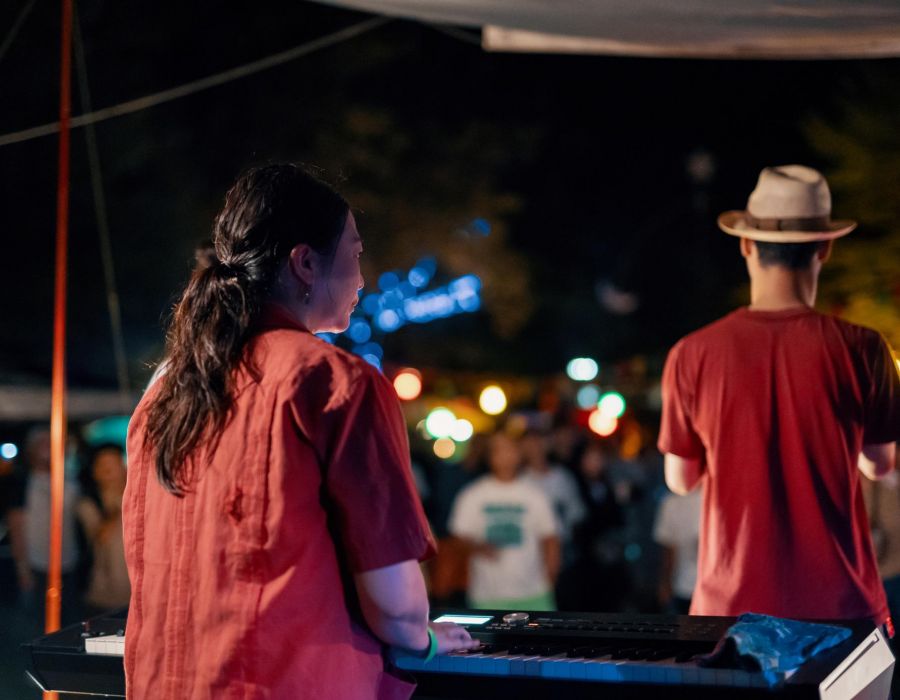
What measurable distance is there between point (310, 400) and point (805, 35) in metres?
2.64

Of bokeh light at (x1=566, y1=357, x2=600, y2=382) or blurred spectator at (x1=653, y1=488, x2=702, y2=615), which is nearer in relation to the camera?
blurred spectator at (x1=653, y1=488, x2=702, y2=615)

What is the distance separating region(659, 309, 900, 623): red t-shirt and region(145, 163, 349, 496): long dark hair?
1541mm

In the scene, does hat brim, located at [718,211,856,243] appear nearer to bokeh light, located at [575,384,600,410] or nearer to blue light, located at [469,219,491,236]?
blue light, located at [469,219,491,236]

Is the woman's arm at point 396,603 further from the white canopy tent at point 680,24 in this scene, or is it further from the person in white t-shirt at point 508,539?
the person in white t-shirt at point 508,539

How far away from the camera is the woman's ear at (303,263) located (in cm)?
207

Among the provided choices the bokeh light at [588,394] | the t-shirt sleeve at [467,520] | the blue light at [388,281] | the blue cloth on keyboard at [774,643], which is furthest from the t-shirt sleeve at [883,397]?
the bokeh light at [588,394]

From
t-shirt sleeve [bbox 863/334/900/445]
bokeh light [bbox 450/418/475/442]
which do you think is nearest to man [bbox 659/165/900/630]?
t-shirt sleeve [bbox 863/334/900/445]

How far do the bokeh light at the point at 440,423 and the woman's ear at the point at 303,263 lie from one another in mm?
23411

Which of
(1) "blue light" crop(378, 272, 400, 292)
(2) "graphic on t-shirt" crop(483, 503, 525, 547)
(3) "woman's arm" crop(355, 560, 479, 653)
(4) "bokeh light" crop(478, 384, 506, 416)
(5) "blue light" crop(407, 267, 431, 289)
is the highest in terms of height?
(5) "blue light" crop(407, 267, 431, 289)

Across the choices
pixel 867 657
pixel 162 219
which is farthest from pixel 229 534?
pixel 162 219

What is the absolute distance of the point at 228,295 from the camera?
205 cm

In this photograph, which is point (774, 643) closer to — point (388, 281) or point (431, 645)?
point (431, 645)

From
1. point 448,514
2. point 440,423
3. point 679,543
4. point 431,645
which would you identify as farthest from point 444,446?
point 431,645

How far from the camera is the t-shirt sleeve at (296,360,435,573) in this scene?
1.89 metres
